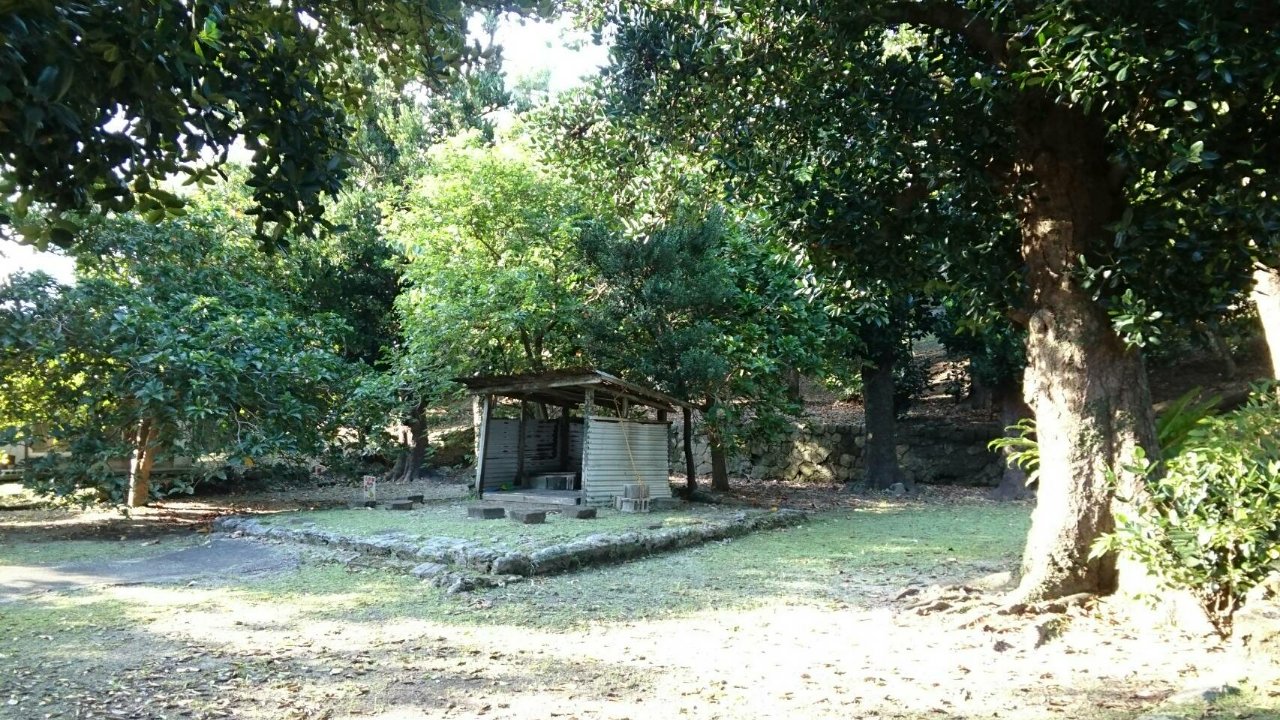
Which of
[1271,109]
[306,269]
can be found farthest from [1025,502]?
[306,269]

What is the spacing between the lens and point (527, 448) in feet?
53.5

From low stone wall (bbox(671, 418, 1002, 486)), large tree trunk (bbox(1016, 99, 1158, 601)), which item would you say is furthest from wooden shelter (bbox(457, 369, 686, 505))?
large tree trunk (bbox(1016, 99, 1158, 601))

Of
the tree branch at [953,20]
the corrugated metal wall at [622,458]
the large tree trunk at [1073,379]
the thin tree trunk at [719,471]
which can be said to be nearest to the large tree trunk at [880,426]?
the thin tree trunk at [719,471]

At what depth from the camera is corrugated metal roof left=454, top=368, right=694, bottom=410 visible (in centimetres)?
1291

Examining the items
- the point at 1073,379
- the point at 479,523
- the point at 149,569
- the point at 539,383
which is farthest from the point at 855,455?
the point at 149,569

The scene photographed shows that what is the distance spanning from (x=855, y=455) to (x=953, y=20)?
1349 centimetres

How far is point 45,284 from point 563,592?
8.76 metres

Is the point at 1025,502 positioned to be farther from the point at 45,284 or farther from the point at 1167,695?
the point at 45,284

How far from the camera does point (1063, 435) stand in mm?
6250

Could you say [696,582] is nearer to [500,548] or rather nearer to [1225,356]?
[500,548]

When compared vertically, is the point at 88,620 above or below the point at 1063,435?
below

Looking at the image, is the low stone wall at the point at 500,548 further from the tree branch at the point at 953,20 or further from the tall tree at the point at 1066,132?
the tree branch at the point at 953,20

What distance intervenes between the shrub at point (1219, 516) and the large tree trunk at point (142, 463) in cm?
1278

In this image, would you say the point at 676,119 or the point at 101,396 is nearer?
the point at 676,119
